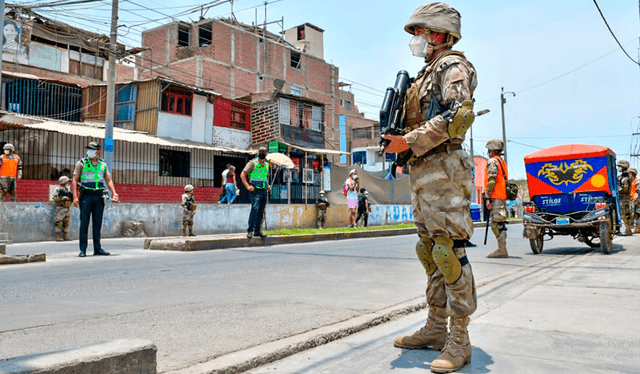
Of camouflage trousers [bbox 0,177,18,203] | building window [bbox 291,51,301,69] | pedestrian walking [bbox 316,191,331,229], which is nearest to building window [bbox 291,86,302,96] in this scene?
building window [bbox 291,51,301,69]

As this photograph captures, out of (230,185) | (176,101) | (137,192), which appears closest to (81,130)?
(137,192)

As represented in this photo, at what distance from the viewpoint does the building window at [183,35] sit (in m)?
41.0

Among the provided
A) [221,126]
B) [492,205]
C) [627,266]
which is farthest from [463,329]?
[221,126]

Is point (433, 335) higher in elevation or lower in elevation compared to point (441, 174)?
lower

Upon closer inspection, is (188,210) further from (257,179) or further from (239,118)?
(239,118)

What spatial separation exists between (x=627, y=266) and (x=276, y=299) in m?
5.36

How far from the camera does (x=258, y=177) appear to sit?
10.5 m

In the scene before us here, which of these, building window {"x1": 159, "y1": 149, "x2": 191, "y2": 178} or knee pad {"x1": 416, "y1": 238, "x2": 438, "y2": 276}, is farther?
building window {"x1": 159, "y1": 149, "x2": 191, "y2": 178}

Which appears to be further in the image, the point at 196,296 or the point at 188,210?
the point at 188,210

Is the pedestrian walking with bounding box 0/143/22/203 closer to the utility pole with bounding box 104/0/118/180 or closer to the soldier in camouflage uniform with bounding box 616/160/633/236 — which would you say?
the utility pole with bounding box 104/0/118/180

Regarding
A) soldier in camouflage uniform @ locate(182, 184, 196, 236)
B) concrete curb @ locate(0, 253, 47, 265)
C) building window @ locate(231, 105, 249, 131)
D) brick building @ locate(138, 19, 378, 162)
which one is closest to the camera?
concrete curb @ locate(0, 253, 47, 265)

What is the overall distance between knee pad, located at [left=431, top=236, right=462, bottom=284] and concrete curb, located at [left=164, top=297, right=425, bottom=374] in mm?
902

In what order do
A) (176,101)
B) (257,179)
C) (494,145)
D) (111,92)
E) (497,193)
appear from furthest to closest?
(176,101)
(111,92)
(257,179)
(497,193)
(494,145)

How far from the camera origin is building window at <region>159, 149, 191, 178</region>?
24.4 m
